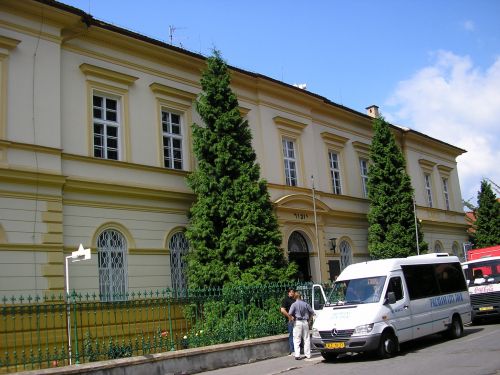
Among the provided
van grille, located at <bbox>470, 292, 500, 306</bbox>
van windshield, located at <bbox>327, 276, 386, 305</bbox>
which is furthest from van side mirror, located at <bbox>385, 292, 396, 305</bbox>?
van grille, located at <bbox>470, 292, 500, 306</bbox>

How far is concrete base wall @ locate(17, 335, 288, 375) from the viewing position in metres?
10.2

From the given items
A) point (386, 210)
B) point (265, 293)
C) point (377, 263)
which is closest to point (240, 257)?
point (265, 293)

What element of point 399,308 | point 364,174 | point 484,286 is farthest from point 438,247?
point 399,308

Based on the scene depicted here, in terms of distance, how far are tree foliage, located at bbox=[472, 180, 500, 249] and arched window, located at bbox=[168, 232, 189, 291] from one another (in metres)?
24.3

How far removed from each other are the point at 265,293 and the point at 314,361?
2524mm

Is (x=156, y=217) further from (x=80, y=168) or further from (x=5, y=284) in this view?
(x=5, y=284)

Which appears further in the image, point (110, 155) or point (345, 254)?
point (345, 254)

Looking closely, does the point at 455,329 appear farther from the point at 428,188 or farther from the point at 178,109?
the point at 428,188

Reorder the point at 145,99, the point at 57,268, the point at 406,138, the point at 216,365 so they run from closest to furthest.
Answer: the point at 216,365
the point at 57,268
the point at 145,99
the point at 406,138

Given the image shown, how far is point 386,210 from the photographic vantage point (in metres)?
26.1

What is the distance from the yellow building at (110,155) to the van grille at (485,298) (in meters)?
6.59

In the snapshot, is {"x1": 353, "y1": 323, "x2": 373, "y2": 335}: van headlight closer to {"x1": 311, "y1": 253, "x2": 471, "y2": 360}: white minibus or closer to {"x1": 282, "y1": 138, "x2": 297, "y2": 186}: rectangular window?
{"x1": 311, "y1": 253, "x2": 471, "y2": 360}: white minibus

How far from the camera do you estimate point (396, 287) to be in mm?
13312

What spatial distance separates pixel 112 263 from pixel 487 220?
27.9 metres
